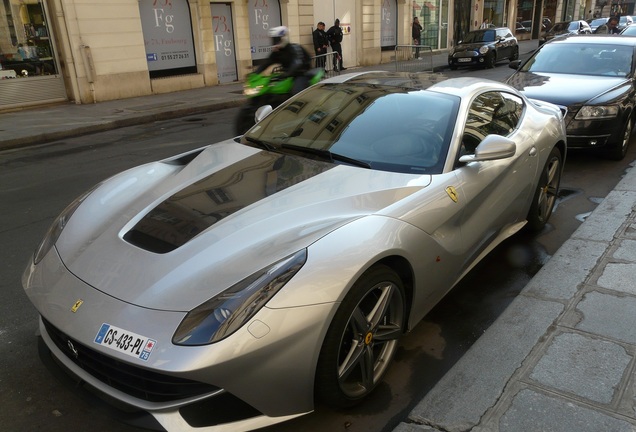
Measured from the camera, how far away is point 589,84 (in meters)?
7.21

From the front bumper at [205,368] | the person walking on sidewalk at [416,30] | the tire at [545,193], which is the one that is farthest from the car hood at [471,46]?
the front bumper at [205,368]

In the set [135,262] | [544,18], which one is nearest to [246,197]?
[135,262]

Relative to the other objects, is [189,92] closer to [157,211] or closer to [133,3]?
[133,3]

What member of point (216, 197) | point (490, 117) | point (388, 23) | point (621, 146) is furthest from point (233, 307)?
point (388, 23)

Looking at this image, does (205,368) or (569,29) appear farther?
(569,29)

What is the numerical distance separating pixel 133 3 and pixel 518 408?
15332mm

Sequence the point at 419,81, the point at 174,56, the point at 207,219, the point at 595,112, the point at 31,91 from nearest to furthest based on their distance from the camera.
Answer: the point at 207,219, the point at 419,81, the point at 595,112, the point at 31,91, the point at 174,56

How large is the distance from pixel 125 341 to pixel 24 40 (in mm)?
14203

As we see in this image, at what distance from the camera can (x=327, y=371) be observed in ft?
7.54

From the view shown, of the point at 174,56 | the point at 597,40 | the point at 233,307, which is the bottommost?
the point at 233,307

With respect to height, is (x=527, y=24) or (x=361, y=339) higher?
(x=527, y=24)

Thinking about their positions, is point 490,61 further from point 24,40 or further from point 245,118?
point 24,40

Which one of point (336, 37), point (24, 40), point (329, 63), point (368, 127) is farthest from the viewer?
point (336, 37)

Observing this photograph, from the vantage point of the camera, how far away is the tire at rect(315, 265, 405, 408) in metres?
2.30
